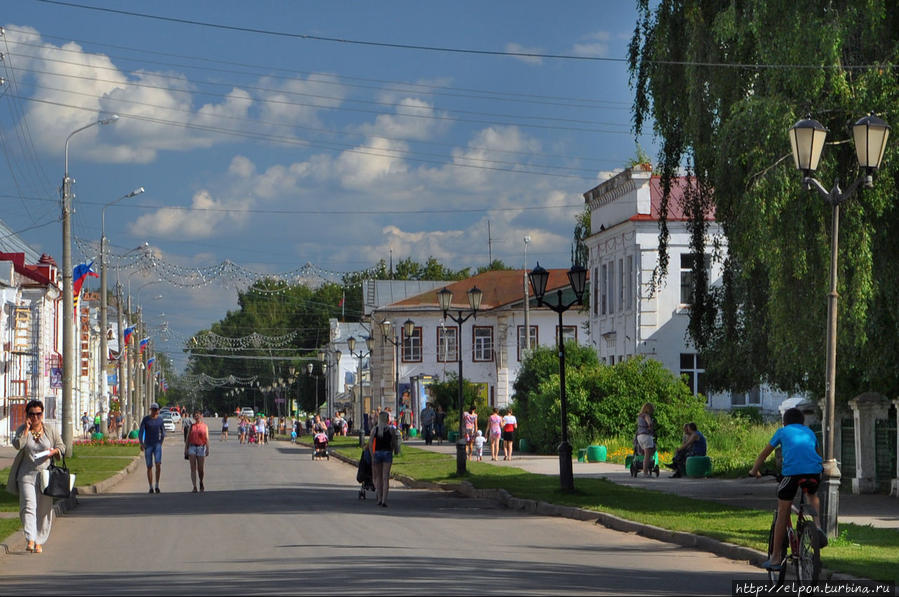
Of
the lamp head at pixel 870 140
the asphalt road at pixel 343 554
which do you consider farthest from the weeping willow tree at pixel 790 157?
the asphalt road at pixel 343 554

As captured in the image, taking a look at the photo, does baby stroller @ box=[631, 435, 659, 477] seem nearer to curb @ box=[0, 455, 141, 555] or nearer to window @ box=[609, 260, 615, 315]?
curb @ box=[0, 455, 141, 555]

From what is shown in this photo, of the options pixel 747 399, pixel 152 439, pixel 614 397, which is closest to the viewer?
pixel 152 439

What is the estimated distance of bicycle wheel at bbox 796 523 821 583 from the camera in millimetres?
11930

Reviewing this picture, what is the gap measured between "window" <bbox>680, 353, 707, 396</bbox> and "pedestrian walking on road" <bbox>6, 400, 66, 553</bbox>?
40.1 metres

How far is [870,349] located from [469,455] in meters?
26.6

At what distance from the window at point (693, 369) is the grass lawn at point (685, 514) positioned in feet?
62.6

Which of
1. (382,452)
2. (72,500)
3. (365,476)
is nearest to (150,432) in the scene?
(72,500)

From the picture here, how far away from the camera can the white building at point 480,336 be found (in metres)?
83.8

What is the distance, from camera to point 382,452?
81.1ft

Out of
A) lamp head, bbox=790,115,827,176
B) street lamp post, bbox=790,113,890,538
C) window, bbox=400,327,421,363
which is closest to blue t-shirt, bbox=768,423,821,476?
street lamp post, bbox=790,113,890,538

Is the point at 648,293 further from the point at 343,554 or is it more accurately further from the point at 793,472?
the point at 793,472

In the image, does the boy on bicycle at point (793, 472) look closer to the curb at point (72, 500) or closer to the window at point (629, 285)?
the curb at point (72, 500)

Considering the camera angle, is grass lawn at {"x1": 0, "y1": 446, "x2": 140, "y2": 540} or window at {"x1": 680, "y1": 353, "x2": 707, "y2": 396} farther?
window at {"x1": 680, "y1": 353, "x2": 707, "y2": 396}

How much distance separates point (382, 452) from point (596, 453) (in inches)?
673
